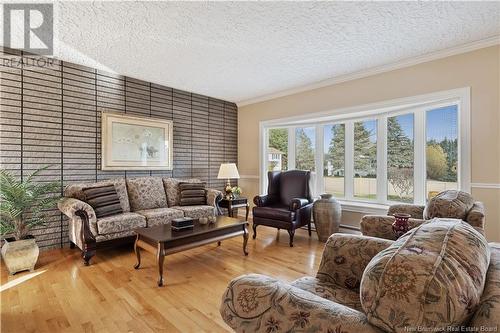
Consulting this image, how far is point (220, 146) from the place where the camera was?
549cm

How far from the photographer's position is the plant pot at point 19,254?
261 cm

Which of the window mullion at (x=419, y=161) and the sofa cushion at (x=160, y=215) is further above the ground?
the window mullion at (x=419, y=161)

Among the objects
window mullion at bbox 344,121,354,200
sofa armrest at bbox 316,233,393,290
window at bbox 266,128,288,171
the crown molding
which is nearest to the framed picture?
window at bbox 266,128,288,171

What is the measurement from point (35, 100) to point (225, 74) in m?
2.56

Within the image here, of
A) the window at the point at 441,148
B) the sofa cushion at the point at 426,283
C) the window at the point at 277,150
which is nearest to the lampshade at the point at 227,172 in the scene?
the window at the point at 277,150

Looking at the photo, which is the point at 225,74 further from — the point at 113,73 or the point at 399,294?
the point at 399,294

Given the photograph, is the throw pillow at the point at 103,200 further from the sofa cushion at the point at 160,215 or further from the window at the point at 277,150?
the window at the point at 277,150

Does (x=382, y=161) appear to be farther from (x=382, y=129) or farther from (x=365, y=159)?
(x=382, y=129)

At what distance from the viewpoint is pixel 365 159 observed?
4.20 meters

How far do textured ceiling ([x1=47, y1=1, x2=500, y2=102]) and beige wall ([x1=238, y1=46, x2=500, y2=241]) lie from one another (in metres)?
0.23

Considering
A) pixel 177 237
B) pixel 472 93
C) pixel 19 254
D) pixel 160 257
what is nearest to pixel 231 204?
pixel 177 237

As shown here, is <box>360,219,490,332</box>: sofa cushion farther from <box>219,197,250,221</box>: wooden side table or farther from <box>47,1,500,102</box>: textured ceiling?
<box>219,197,250,221</box>: wooden side table

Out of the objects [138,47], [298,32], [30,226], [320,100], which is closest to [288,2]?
[298,32]

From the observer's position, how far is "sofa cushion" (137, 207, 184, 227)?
→ 3.43 m
